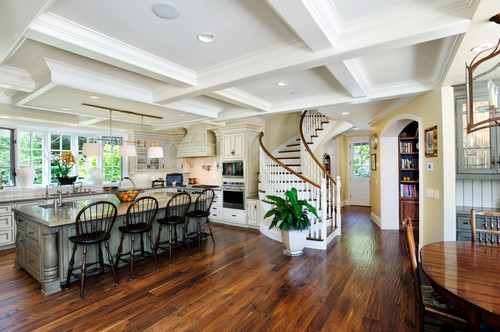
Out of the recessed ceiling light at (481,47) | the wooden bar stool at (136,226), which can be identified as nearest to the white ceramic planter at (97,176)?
the wooden bar stool at (136,226)

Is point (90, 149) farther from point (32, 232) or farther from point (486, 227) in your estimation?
point (486, 227)

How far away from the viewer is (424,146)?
387 cm

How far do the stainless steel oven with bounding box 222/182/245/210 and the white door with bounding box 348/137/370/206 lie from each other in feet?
15.3

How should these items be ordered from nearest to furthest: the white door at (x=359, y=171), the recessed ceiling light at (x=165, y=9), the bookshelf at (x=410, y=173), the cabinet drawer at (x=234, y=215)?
1. the recessed ceiling light at (x=165, y=9)
2. the bookshelf at (x=410, y=173)
3. the cabinet drawer at (x=234, y=215)
4. the white door at (x=359, y=171)

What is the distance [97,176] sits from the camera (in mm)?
6277

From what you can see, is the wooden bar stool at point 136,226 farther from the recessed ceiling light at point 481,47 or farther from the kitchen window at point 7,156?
the recessed ceiling light at point 481,47

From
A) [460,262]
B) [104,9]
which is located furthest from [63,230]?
[460,262]

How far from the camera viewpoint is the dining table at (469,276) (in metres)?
1.31

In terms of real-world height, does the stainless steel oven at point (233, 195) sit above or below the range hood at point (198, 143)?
below

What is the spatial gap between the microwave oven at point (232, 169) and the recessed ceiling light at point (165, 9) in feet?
14.0

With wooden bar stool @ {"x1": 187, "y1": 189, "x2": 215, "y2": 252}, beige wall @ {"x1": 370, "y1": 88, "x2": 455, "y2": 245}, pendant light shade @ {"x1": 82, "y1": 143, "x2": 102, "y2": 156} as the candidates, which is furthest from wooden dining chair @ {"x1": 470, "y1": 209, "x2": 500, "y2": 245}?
pendant light shade @ {"x1": 82, "y1": 143, "x2": 102, "y2": 156}

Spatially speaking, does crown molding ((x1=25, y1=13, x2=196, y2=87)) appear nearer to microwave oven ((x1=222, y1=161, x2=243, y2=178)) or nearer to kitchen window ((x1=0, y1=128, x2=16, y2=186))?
microwave oven ((x1=222, y1=161, x2=243, y2=178))

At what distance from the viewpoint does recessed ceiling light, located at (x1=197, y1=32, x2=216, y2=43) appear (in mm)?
2314

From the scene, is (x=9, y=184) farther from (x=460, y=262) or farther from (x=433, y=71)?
(x=433, y=71)
